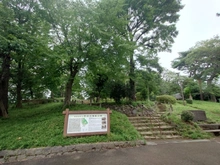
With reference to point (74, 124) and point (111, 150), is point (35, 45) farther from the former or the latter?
point (111, 150)

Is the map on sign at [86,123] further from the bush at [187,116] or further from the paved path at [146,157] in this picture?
the bush at [187,116]

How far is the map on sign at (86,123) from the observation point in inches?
167

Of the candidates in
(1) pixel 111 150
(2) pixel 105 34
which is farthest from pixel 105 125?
(2) pixel 105 34

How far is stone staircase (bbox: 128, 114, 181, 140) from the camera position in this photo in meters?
5.32

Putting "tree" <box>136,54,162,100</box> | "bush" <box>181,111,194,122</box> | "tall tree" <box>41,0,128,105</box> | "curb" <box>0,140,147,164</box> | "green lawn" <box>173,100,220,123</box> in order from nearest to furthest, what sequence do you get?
"curb" <box>0,140,147,164</box>, "tall tree" <box>41,0,128,105</box>, "bush" <box>181,111,194,122</box>, "green lawn" <box>173,100,220,123</box>, "tree" <box>136,54,162,100</box>

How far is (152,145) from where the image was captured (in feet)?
14.3

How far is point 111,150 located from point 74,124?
159cm

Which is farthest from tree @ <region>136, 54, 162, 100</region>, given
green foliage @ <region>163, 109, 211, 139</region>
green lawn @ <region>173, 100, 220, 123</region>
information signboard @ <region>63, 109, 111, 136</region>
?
information signboard @ <region>63, 109, 111, 136</region>

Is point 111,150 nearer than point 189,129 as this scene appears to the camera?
Yes

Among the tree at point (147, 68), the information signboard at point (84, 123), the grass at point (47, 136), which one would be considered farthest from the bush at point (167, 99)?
the information signboard at point (84, 123)

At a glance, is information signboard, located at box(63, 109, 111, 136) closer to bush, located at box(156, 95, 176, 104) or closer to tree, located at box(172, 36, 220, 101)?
bush, located at box(156, 95, 176, 104)

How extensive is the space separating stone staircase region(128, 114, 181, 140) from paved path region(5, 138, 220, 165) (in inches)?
45.0

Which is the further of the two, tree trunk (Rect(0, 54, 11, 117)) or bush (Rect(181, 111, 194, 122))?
tree trunk (Rect(0, 54, 11, 117))

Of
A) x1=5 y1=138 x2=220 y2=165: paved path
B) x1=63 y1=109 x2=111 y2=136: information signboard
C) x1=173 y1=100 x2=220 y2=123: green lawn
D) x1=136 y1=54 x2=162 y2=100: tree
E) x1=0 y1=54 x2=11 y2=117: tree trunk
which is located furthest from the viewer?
x1=136 y1=54 x2=162 y2=100: tree
